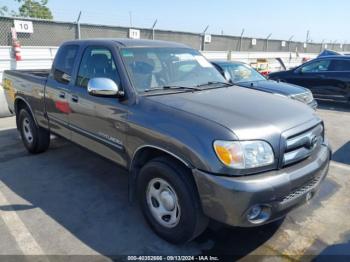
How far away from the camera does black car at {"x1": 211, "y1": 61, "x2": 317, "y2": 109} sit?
6.77 metres

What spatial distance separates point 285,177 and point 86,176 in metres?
2.96

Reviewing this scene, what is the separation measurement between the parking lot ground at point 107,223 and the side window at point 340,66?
6027 mm

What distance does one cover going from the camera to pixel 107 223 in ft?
11.0

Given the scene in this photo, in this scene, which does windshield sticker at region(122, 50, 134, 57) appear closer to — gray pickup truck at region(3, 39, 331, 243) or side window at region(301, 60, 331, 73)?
gray pickup truck at region(3, 39, 331, 243)

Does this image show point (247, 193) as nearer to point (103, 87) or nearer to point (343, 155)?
point (103, 87)

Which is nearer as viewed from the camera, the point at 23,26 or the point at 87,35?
the point at 23,26

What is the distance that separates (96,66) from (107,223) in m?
1.84

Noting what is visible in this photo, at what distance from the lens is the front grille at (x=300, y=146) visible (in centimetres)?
268

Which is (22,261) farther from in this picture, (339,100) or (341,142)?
(339,100)

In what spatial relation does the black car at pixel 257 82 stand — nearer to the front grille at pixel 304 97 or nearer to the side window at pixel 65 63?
the front grille at pixel 304 97

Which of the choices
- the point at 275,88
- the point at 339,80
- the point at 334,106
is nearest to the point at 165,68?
the point at 275,88

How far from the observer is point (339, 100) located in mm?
9859

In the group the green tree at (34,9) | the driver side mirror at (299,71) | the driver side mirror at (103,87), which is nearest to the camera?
the driver side mirror at (103,87)

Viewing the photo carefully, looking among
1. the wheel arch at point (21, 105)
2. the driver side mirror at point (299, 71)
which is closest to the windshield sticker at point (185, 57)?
the wheel arch at point (21, 105)
